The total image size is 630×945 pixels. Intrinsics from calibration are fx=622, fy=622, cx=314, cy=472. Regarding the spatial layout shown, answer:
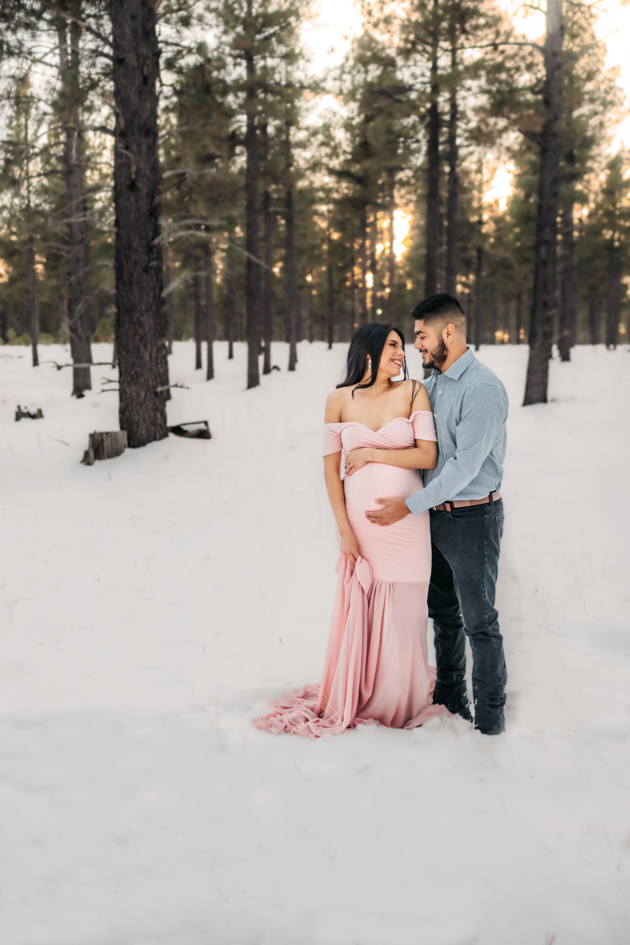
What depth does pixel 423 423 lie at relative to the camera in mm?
3266

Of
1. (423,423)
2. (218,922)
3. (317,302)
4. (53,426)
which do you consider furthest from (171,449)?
(317,302)

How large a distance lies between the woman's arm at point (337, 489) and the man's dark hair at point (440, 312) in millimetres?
597

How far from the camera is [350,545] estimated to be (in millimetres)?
3398

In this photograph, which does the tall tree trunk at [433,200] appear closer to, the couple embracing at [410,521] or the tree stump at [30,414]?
the tree stump at [30,414]

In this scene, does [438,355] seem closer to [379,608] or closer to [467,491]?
[467,491]

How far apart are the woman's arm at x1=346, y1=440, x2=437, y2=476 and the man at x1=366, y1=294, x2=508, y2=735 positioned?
58mm

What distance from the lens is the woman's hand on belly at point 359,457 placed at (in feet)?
10.6

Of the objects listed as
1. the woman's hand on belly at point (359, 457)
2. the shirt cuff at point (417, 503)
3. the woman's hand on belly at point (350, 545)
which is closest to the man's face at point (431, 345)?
the woman's hand on belly at point (359, 457)

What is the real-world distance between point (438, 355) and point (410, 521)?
89 cm

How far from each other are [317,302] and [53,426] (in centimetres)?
3907

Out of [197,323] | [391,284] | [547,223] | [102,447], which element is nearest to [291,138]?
[391,284]

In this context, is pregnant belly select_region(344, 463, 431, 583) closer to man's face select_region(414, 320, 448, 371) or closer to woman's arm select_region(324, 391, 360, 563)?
woman's arm select_region(324, 391, 360, 563)

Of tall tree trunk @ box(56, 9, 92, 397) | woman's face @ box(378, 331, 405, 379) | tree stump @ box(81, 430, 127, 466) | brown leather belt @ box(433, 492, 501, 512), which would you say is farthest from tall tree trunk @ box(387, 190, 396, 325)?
brown leather belt @ box(433, 492, 501, 512)

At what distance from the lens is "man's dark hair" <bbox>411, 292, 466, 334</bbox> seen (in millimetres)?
3186
